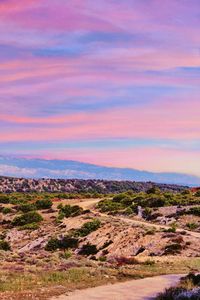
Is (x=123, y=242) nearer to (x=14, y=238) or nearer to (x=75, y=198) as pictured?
(x=14, y=238)

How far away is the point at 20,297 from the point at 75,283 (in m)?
5.41

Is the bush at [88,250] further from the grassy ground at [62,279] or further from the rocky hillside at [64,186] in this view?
the rocky hillside at [64,186]

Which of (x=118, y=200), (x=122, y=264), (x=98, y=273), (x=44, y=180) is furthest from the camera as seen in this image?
(x=44, y=180)

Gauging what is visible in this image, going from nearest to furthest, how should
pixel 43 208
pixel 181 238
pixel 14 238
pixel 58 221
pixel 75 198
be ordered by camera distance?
pixel 181 238 → pixel 14 238 → pixel 58 221 → pixel 43 208 → pixel 75 198

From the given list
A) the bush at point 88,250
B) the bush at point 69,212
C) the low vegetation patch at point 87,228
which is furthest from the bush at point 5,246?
the bush at point 69,212

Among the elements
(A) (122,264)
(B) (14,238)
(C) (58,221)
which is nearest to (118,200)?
(C) (58,221)

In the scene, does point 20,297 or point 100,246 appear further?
point 100,246

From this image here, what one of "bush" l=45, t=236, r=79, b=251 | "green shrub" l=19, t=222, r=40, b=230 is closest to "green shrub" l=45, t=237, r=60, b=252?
"bush" l=45, t=236, r=79, b=251

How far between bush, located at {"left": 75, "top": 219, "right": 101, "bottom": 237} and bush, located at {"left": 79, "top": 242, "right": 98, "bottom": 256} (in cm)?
457

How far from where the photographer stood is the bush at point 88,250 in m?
50.7

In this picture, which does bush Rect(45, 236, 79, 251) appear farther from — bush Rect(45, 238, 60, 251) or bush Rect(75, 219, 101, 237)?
bush Rect(75, 219, 101, 237)

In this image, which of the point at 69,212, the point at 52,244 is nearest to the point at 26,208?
the point at 69,212

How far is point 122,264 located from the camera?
38719mm

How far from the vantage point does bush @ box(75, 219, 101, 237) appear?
57.2 metres
